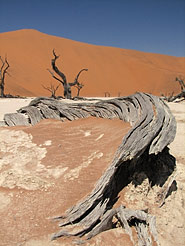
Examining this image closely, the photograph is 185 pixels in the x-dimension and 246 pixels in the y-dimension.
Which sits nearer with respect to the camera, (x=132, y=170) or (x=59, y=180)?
(x=59, y=180)

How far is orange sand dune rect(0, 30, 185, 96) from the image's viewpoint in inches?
1167

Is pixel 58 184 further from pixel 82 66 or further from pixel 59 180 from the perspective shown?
pixel 82 66

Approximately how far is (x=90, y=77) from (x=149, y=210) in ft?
103

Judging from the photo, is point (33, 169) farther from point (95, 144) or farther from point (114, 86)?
point (114, 86)

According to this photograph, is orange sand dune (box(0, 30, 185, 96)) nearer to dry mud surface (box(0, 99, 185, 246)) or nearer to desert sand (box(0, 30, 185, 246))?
desert sand (box(0, 30, 185, 246))

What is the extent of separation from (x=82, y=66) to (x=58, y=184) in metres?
34.3

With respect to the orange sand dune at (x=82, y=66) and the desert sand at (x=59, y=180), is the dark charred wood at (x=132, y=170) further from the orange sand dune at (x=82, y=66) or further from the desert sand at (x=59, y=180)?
the orange sand dune at (x=82, y=66)

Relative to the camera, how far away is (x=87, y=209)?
2.82 m

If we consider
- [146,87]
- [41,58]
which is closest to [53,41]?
[41,58]

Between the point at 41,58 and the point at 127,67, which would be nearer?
the point at 41,58

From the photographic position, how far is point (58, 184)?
130 inches

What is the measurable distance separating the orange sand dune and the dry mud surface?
20.1m

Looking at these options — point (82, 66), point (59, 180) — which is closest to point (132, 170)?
point (59, 180)

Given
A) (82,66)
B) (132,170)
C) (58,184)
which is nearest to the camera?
(58,184)
